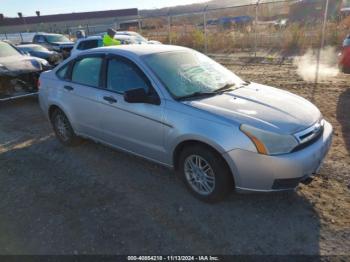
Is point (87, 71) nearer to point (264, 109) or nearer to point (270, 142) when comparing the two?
point (264, 109)

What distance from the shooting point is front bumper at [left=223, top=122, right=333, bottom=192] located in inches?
126

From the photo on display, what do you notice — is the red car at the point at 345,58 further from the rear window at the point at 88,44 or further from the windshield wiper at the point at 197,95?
the rear window at the point at 88,44

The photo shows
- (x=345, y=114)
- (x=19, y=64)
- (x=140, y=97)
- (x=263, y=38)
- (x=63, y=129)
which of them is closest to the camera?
(x=140, y=97)

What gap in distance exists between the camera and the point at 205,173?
3668 mm

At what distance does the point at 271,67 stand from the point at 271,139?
9754mm

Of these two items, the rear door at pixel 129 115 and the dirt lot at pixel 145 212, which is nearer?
the dirt lot at pixel 145 212

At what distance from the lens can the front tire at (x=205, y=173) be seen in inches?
137

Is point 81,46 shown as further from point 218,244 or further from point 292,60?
point 218,244

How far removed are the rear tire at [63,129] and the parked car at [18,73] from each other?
3.64 meters

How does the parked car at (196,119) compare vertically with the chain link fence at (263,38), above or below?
above

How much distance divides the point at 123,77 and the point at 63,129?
1.87 meters

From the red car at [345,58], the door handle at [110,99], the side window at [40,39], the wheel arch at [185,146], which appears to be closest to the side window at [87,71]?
the door handle at [110,99]

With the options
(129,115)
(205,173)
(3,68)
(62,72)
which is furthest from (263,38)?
(205,173)

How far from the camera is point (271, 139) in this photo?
3.22 m
